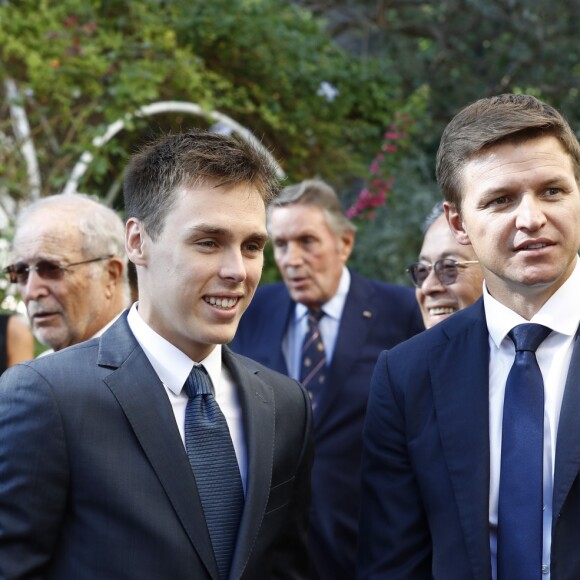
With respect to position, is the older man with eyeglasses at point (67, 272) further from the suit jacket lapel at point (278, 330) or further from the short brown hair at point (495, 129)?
the short brown hair at point (495, 129)

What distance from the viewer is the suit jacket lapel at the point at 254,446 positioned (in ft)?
7.74

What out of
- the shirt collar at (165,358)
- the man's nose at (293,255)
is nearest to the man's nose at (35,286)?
the shirt collar at (165,358)

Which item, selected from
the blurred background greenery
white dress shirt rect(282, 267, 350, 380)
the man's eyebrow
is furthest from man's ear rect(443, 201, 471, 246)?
the blurred background greenery

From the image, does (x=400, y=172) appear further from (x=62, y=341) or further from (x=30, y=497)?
(x=30, y=497)

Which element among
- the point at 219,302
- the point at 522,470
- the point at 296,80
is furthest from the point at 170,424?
the point at 296,80

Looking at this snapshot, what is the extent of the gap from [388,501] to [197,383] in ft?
1.96

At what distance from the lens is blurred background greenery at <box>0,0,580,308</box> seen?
7.24 m

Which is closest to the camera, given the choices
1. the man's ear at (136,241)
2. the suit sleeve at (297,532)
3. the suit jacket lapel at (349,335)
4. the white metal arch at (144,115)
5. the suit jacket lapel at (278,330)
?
the man's ear at (136,241)

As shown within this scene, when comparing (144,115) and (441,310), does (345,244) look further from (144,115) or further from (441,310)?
(144,115)

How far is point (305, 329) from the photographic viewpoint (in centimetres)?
475

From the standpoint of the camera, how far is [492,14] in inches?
391

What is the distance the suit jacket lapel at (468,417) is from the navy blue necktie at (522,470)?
5cm

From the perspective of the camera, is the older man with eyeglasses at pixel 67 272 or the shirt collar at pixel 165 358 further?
the older man with eyeglasses at pixel 67 272

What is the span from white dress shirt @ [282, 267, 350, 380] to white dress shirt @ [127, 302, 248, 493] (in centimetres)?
204
